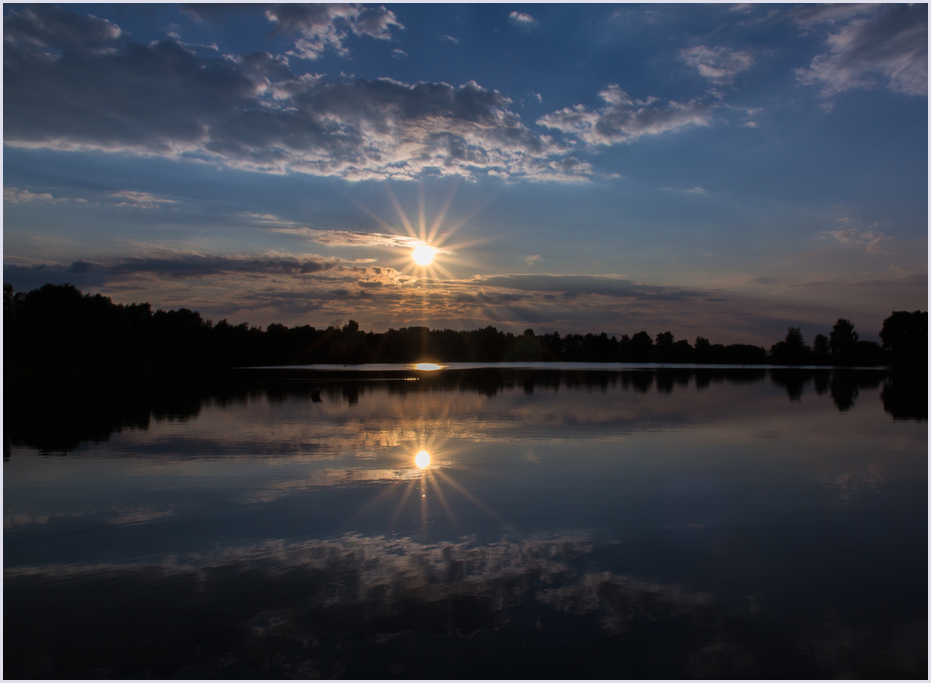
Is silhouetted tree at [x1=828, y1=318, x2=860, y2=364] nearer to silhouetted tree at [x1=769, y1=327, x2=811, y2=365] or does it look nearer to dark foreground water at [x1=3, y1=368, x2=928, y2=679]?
silhouetted tree at [x1=769, y1=327, x2=811, y2=365]

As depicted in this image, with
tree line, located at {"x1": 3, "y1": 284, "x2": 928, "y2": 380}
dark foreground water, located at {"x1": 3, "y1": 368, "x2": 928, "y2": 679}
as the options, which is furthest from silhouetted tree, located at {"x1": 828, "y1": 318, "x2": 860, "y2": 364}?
dark foreground water, located at {"x1": 3, "y1": 368, "x2": 928, "y2": 679}

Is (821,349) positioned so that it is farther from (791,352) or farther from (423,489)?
(423,489)

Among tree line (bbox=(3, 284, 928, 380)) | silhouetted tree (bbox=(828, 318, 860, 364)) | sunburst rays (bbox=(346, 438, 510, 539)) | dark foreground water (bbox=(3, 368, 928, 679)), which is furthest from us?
silhouetted tree (bbox=(828, 318, 860, 364))

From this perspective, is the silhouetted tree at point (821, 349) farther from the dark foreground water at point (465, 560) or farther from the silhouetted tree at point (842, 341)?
the dark foreground water at point (465, 560)

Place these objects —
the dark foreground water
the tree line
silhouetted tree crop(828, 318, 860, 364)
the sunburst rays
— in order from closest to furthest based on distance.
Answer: the dark foreground water, the sunburst rays, the tree line, silhouetted tree crop(828, 318, 860, 364)

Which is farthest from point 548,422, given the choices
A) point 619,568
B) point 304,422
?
point 619,568

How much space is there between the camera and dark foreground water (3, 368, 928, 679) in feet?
20.4

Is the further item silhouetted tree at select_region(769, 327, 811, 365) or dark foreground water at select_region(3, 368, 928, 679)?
silhouetted tree at select_region(769, 327, 811, 365)

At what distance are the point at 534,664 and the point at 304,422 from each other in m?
20.1

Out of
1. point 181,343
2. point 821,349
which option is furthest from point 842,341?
point 181,343

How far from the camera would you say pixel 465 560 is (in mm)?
8562

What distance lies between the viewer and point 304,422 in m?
24.6

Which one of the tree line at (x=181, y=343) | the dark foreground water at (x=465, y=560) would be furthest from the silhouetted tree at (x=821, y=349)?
the dark foreground water at (x=465, y=560)

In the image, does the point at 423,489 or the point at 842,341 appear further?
the point at 842,341
